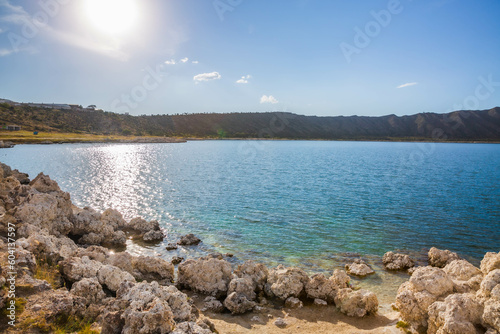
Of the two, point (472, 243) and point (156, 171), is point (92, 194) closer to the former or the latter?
point (156, 171)

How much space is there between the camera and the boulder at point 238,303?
1128 centimetres

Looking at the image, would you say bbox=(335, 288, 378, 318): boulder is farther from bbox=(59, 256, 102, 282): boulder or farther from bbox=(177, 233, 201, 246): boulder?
bbox=(177, 233, 201, 246): boulder

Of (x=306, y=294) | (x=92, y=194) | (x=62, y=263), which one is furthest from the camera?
(x=92, y=194)

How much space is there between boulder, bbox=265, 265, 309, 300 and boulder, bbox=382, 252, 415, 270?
5.51 m

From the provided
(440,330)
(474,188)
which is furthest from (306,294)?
(474,188)

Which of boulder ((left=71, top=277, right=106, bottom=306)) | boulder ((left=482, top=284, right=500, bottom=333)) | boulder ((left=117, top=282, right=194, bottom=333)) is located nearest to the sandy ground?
boulder ((left=117, top=282, right=194, bottom=333))

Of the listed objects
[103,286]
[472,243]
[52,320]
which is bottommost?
[472,243]

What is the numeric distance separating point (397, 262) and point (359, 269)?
221 centimetres

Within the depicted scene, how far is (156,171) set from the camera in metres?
51.0

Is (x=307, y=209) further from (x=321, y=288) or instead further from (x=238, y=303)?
(x=238, y=303)

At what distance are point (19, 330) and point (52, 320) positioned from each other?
73cm

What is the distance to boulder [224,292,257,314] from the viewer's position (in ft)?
37.0

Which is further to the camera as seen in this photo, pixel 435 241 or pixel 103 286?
pixel 435 241

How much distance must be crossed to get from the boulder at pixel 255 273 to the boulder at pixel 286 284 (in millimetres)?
270
